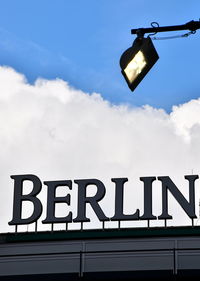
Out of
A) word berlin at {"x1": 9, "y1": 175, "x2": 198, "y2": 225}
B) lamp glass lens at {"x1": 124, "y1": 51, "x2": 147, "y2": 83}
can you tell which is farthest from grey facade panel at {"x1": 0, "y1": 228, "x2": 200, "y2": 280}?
lamp glass lens at {"x1": 124, "y1": 51, "x2": 147, "y2": 83}

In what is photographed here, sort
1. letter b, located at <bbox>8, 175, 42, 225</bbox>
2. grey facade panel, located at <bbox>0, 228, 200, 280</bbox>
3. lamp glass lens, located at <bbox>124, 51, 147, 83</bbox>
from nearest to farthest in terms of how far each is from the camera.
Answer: lamp glass lens, located at <bbox>124, 51, 147, 83</bbox> → grey facade panel, located at <bbox>0, 228, 200, 280</bbox> → letter b, located at <bbox>8, 175, 42, 225</bbox>

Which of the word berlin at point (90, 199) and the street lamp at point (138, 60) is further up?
the word berlin at point (90, 199)

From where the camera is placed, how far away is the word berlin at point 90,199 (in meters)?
32.4

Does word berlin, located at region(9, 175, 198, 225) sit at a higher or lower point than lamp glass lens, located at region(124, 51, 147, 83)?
higher

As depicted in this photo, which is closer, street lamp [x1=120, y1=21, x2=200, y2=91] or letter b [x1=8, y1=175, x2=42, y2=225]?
street lamp [x1=120, y1=21, x2=200, y2=91]

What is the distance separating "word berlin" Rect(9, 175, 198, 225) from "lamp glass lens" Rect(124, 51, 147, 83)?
19.8 meters

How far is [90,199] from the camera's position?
109ft

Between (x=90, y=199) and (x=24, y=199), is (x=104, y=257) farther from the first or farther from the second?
(x=24, y=199)

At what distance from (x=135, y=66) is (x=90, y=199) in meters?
21.1

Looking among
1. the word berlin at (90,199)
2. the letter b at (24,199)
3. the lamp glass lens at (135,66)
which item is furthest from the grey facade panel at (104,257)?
the lamp glass lens at (135,66)

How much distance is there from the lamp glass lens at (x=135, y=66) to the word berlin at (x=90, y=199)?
19848mm

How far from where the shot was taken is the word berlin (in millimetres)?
32375

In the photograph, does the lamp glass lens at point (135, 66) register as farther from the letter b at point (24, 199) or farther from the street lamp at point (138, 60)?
the letter b at point (24, 199)

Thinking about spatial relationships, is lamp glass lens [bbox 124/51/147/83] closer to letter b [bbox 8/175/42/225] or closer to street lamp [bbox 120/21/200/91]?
street lamp [bbox 120/21/200/91]
